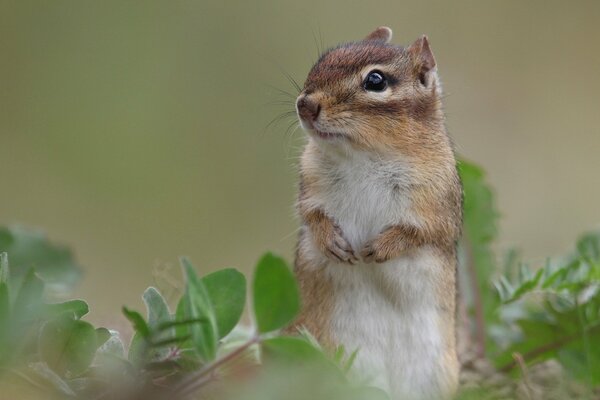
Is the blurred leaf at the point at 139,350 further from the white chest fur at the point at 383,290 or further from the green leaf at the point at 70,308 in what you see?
the white chest fur at the point at 383,290

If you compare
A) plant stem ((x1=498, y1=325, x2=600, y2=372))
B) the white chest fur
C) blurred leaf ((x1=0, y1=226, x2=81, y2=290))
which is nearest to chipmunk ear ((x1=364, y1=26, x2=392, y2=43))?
the white chest fur

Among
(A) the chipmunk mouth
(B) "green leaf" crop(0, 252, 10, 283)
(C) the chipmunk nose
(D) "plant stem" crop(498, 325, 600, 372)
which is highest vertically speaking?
(C) the chipmunk nose

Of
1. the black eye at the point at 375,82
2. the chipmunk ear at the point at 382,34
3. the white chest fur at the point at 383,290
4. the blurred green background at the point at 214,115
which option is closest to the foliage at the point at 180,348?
the white chest fur at the point at 383,290

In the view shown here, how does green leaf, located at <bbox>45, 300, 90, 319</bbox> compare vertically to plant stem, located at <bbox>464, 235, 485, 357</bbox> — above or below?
above

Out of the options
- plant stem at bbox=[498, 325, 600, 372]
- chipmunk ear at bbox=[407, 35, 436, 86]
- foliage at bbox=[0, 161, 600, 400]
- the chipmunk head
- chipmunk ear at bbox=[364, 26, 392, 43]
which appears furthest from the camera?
chipmunk ear at bbox=[364, 26, 392, 43]

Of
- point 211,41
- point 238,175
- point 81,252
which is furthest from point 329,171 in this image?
point 211,41

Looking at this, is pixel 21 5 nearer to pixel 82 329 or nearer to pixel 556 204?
pixel 556 204

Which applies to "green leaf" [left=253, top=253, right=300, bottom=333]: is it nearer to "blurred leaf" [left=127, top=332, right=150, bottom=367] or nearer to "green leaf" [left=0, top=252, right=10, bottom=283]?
"blurred leaf" [left=127, top=332, right=150, bottom=367]
